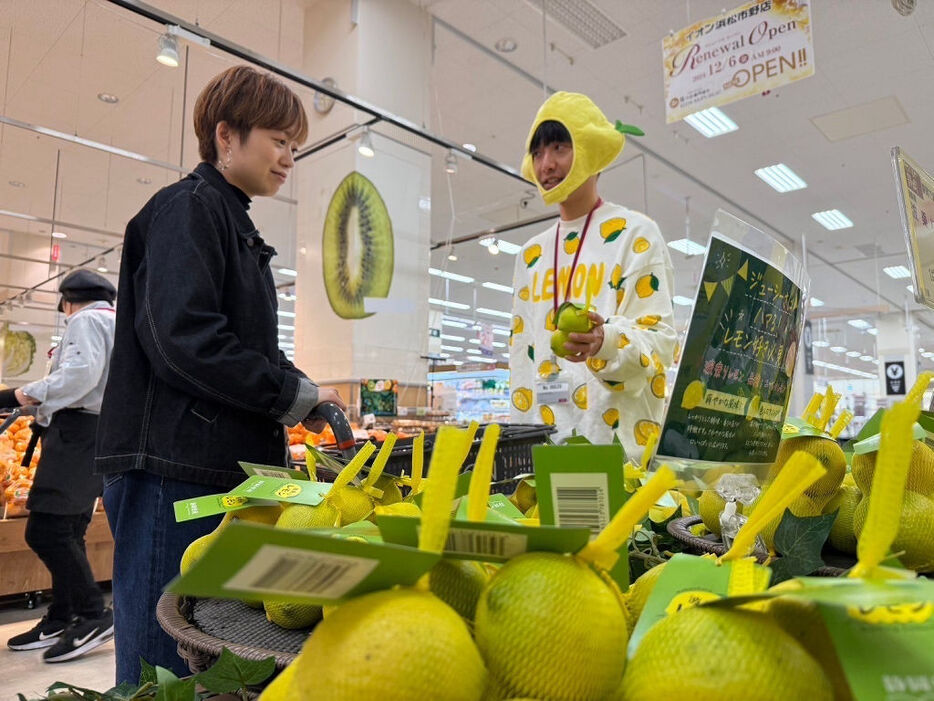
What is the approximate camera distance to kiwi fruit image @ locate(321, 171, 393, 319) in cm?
491

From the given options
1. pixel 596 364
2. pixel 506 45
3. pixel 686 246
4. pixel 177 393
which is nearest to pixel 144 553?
pixel 177 393

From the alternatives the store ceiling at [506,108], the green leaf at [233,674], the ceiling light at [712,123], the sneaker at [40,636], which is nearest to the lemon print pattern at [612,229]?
the green leaf at [233,674]

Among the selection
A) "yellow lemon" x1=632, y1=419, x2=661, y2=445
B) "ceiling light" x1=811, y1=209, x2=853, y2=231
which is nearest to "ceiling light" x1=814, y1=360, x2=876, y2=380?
"ceiling light" x1=811, y1=209, x2=853, y2=231

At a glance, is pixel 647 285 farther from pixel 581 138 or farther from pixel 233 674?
pixel 233 674

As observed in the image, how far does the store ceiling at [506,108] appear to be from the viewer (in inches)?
201

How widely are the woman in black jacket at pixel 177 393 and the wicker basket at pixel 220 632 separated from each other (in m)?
0.50

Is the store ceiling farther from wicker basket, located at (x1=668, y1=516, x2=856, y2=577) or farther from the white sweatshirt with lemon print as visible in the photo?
wicker basket, located at (x1=668, y1=516, x2=856, y2=577)

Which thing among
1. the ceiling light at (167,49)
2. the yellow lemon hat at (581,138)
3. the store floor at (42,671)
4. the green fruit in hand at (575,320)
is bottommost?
the store floor at (42,671)

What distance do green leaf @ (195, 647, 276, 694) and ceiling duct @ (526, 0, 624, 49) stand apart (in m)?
5.17

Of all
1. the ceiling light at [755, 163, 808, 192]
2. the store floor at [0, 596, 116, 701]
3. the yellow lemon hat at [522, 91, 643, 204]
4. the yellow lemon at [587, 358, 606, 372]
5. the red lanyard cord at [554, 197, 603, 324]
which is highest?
the ceiling light at [755, 163, 808, 192]

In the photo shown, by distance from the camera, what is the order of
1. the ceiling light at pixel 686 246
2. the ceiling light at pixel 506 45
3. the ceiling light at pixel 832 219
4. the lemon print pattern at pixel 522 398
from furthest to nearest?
the ceiling light at pixel 686 246 → the ceiling light at pixel 832 219 → the ceiling light at pixel 506 45 → the lemon print pattern at pixel 522 398

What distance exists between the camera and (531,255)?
1.87 meters

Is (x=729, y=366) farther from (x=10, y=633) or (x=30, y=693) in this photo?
(x=10, y=633)

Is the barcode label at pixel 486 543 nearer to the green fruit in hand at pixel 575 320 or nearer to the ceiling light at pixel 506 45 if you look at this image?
the green fruit in hand at pixel 575 320
